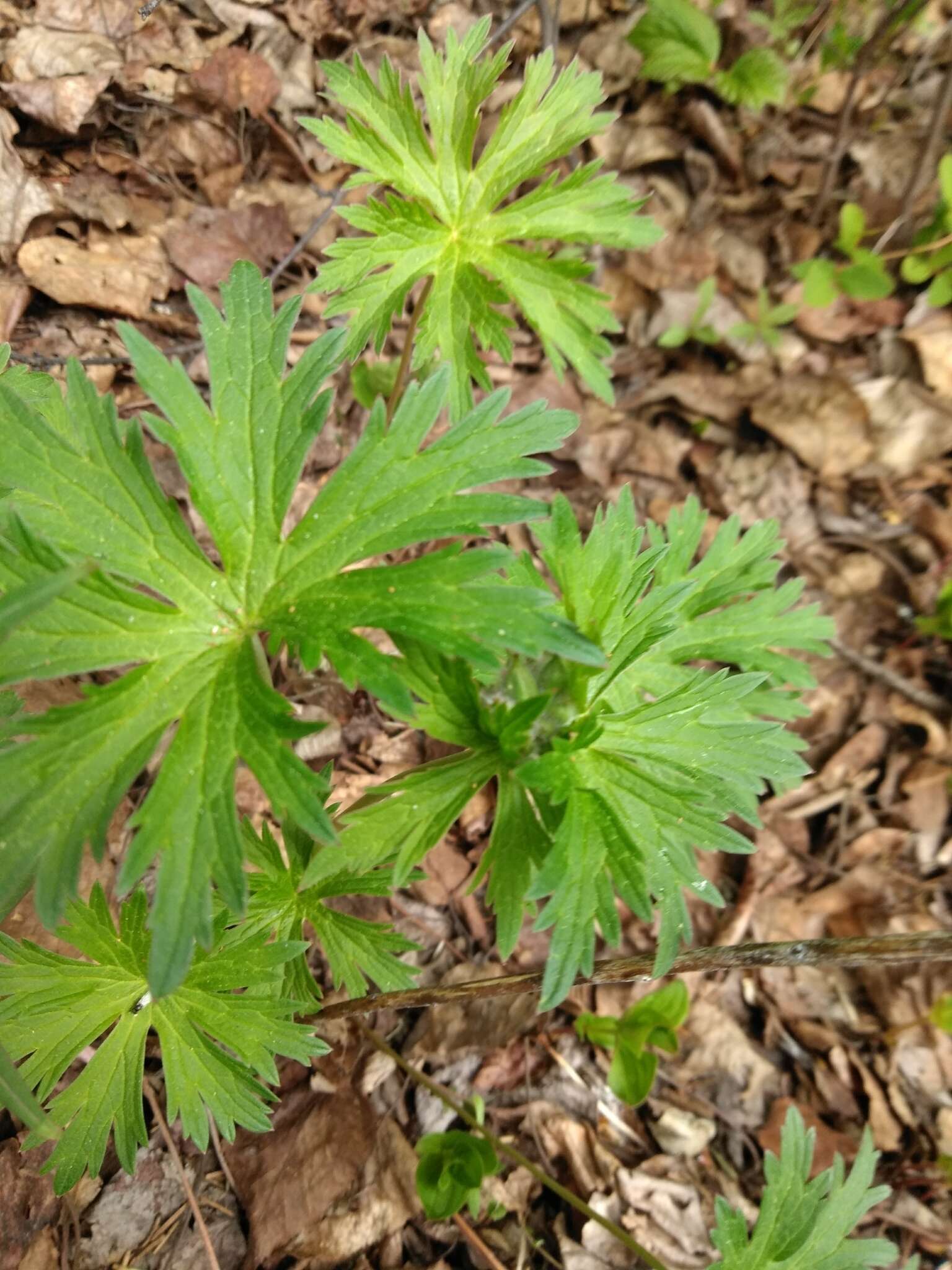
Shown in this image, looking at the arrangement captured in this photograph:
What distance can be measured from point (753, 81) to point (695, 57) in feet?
1.03

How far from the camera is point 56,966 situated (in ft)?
5.41

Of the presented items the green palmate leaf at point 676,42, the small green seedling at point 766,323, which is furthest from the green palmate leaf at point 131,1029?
the green palmate leaf at point 676,42

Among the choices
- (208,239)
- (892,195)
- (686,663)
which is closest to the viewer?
(686,663)

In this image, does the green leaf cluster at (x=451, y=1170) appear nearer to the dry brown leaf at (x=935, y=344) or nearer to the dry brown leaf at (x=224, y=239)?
the dry brown leaf at (x=224, y=239)

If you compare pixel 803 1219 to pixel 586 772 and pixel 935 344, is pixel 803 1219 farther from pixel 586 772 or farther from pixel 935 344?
pixel 935 344

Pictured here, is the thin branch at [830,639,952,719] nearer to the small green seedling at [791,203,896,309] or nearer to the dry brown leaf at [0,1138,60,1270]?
the small green seedling at [791,203,896,309]

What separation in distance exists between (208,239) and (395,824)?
2.39 meters

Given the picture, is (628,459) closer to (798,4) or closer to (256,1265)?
(798,4)

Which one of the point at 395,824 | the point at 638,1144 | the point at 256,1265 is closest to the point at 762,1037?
the point at 638,1144

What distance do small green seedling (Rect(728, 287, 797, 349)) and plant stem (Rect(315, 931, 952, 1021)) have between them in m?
2.77

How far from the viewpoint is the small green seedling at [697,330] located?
3500 millimetres

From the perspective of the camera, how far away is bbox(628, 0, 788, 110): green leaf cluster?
3.41 meters

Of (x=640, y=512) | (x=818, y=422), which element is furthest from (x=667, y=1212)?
(x=818, y=422)

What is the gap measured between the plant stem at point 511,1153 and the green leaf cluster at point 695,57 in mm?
3800
